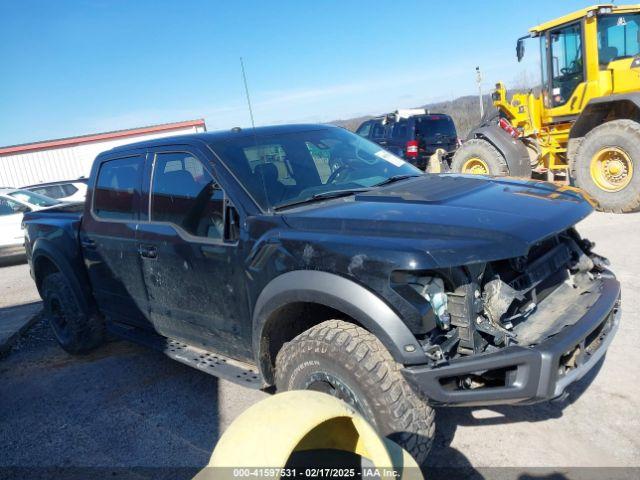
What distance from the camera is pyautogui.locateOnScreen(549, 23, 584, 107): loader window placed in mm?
8836

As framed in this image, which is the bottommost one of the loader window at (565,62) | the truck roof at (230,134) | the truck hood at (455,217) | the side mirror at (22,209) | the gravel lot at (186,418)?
the gravel lot at (186,418)

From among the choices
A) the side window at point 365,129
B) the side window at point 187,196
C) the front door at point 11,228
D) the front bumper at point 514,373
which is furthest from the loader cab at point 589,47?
the front door at point 11,228

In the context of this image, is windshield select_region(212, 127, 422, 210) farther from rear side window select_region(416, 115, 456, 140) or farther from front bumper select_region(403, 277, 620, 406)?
rear side window select_region(416, 115, 456, 140)

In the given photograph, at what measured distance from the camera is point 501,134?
9.65 meters

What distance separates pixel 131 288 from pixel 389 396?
2.46 meters

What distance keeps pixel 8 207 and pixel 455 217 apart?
11.5 meters

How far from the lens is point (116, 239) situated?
402 cm

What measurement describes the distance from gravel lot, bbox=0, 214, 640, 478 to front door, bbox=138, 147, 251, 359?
593mm

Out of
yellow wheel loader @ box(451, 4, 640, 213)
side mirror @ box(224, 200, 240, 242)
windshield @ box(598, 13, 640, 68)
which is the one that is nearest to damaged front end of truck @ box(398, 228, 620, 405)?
side mirror @ box(224, 200, 240, 242)

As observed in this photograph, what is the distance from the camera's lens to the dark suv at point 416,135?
517 inches

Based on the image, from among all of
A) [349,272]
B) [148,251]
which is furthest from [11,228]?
[349,272]

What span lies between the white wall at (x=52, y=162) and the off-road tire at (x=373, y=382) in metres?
27.9

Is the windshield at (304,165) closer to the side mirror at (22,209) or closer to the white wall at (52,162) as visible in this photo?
the side mirror at (22,209)

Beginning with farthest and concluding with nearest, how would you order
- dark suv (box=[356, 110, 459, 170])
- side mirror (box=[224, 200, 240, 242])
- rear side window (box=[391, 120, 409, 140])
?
rear side window (box=[391, 120, 409, 140]) → dark suv (box=[356, 110, 459, 170]) → side mirror (box=[224, 200, 240, 242])
